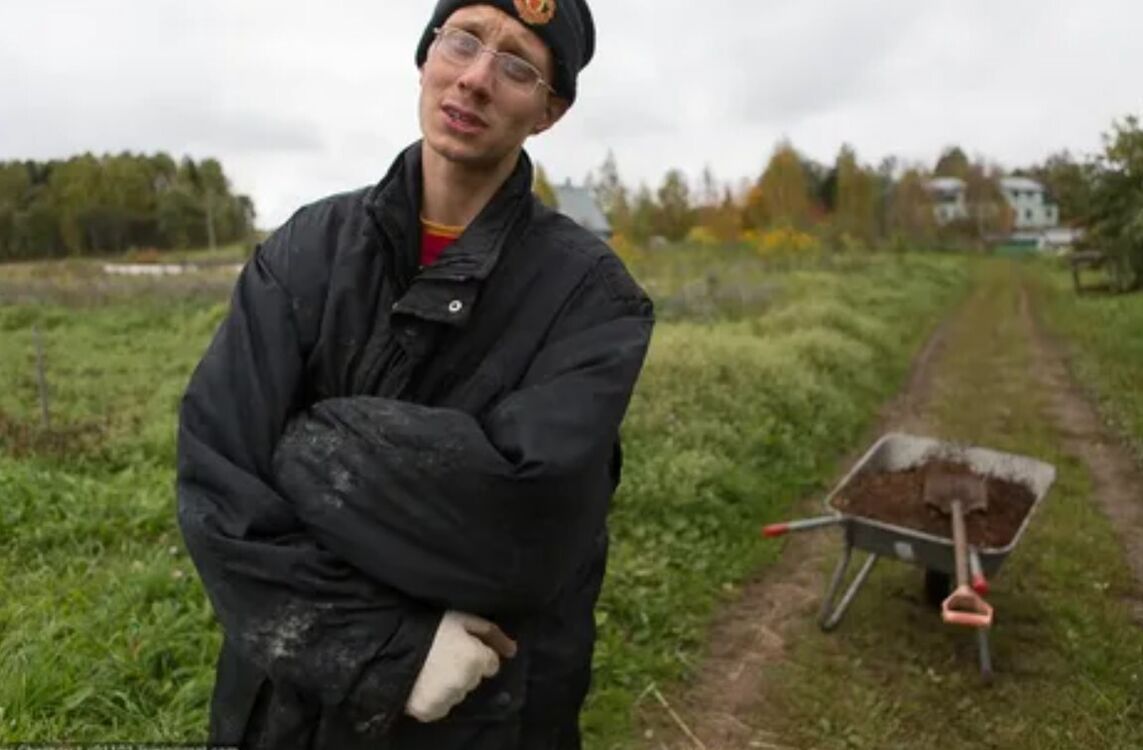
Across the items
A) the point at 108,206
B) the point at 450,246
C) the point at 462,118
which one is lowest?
the point at 450,246

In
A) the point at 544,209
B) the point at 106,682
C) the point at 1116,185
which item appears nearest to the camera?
the point at 544,209

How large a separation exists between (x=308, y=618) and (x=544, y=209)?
91cm

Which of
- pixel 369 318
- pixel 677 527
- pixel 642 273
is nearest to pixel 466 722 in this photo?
pixel 369 318

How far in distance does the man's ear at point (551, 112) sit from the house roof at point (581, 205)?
44826 millimetres

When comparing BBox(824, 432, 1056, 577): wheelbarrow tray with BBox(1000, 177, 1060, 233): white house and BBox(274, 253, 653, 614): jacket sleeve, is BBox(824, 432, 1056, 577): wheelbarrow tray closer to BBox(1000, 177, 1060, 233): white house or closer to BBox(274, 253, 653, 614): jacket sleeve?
BBox(274, 253, 653, 614): jacket sleeve

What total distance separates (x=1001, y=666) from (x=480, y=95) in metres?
3.98

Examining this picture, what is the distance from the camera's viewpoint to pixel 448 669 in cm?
154

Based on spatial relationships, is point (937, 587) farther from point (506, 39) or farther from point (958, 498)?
point (506, 39)

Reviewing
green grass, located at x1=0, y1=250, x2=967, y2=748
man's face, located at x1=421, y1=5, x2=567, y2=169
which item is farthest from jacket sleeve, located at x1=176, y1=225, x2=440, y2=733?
green grass, located at x1=0, y1=250, x2=967, y2=748

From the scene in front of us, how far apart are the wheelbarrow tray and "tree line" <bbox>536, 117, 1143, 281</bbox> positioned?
9.33m

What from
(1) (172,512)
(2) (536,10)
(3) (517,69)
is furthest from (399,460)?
(1) (172,512)

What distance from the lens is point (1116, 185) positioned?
56.3 feet

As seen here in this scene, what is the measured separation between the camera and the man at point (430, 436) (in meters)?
1.53

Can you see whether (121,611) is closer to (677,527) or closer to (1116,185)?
(677,527)
